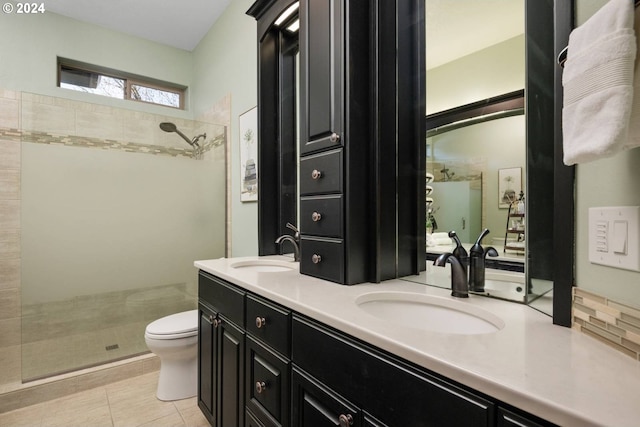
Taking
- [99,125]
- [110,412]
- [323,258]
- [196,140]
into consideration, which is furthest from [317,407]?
[99,125]

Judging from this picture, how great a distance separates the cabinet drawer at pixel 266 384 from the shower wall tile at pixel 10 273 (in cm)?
235

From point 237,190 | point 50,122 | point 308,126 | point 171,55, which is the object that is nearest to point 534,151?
point 308,126

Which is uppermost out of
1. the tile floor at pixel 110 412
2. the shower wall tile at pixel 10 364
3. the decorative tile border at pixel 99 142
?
the decorative tile border at pixel 99 142

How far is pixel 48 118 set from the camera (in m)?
2.34

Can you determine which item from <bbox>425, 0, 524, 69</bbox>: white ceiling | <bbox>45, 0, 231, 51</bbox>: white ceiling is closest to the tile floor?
<bbox>425, 0, 524, 69</bbox>: white ceiling

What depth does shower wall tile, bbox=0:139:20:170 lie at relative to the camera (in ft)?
7.79

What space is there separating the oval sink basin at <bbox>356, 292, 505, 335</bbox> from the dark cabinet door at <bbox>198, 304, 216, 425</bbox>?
0.93 meters

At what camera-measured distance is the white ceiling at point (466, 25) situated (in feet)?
3.38

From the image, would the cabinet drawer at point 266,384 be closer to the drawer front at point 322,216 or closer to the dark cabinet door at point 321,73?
the drawer front at point 322,216

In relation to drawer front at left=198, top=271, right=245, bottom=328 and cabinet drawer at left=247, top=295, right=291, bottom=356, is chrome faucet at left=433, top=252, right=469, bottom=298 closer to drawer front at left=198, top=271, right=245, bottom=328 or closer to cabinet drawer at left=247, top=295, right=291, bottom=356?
cabinet drawer at left=247, top=295, right=291, bottom=356

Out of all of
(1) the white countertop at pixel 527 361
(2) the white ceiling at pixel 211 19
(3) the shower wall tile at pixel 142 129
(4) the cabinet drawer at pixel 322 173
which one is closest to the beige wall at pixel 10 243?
(3) the shower wall tile at pixel 142 129

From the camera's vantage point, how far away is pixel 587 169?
70 centimetres

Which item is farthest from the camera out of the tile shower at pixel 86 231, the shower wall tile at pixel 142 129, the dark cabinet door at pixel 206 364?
the shower wall tile at pixel 142 129

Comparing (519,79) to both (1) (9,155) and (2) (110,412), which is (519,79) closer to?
(2) (110,412)
